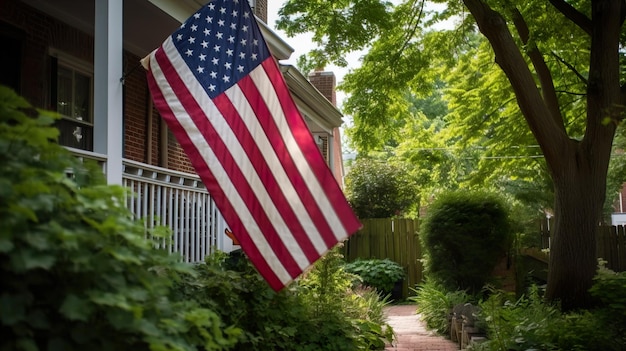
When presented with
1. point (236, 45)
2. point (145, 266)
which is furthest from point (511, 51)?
point (145, 266)

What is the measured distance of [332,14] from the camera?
37.9 feet

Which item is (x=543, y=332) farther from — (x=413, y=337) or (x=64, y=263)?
(x=64, y=263)

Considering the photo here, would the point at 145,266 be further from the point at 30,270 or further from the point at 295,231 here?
the point at 295,231

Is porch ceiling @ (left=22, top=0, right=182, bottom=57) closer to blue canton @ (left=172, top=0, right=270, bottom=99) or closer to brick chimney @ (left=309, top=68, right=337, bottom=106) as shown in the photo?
blue canton @ (left=172, top=0, right=270, bottom=99)

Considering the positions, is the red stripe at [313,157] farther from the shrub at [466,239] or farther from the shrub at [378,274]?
the shrub at [378,274]

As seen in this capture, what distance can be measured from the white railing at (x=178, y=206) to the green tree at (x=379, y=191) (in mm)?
13376

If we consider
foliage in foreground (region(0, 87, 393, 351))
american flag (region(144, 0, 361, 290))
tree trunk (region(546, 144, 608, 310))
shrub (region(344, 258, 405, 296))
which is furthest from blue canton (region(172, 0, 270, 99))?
shrub (region(344, 258, 405, 296))

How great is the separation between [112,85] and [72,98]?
10.9ft

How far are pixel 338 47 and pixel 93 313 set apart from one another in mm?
9794

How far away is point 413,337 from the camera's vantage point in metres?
10.2

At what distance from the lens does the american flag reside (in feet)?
16.4

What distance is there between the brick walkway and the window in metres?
4.95

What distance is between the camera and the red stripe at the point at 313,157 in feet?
16.4

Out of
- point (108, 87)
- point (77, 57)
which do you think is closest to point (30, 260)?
point (108, 87)
